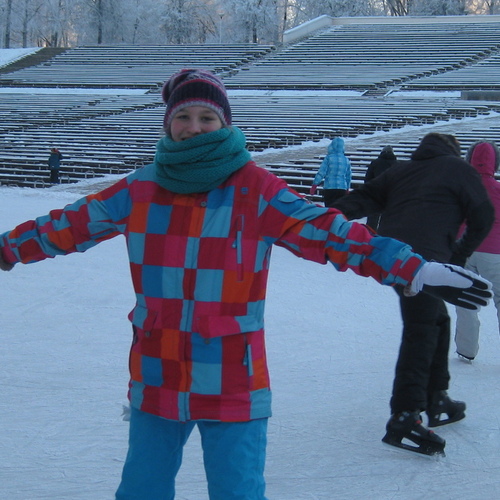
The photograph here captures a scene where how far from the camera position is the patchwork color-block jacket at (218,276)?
1578 millimetres

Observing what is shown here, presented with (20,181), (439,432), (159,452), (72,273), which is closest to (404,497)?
(439,432)

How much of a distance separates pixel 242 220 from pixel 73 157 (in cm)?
1512

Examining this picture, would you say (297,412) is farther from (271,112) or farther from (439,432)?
(271,112)

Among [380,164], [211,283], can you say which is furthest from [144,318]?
[380,164]

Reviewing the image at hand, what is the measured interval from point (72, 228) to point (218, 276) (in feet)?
1.31

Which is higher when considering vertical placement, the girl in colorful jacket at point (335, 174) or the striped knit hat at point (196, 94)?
the striped knit hat at point (196, 94)

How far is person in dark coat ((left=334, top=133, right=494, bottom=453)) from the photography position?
2711 millimetres

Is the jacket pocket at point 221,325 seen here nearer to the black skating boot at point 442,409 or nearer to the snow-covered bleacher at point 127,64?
the black skating boot at point 442,409

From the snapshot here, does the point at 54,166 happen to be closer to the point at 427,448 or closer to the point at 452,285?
the point at 427,448

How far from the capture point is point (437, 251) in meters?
2.70

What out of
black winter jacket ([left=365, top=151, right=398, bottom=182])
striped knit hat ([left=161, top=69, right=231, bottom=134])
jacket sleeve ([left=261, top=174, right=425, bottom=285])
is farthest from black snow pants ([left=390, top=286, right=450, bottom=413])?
black winter jacket ([left=365, top=151, right=398, bottom=182])

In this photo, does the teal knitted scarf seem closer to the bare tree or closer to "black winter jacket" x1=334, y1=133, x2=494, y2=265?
"black winter jacket" x1=334, y1=133, x2=494, y2=265

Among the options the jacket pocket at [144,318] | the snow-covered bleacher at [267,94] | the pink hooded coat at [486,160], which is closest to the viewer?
the jacket pocket at [144,318]

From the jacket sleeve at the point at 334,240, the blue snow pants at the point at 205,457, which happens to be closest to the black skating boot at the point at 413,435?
the blue snow pants at the point at 205,457
